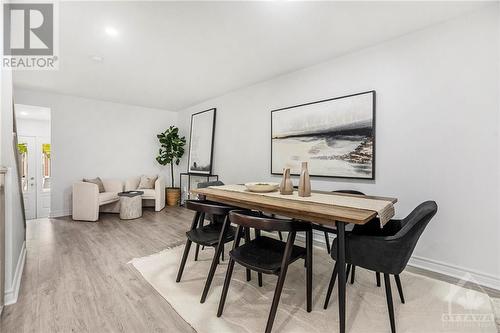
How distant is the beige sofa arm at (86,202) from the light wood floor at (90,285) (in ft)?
1.69

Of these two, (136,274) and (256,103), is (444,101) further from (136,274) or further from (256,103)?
(136,274)

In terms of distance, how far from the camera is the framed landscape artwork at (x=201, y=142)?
488 centimetres

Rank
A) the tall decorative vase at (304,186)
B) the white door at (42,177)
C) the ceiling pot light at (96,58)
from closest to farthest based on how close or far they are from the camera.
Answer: the tall decorative vase at (304,186) < the ceiling pot light at (96,58) < the white door at (42,177)

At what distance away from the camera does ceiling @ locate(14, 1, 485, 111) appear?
2.04 meters

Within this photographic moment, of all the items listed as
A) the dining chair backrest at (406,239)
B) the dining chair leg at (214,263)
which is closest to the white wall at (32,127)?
the dining chair leg at (214,263)

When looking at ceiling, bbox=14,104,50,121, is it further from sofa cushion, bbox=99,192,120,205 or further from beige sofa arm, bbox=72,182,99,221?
sofa cushion, bbox=99,192,120,205

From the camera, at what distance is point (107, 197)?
4.48 meters

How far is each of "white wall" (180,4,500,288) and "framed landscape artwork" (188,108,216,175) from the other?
2772 mm

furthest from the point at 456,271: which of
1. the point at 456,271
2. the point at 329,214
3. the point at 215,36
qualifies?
the point at 215,36

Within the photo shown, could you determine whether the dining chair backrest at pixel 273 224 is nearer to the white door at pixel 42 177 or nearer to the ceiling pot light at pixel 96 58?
the ceiling pot light at pixel 96 58

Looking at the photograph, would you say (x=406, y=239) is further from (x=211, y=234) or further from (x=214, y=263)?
(x=211, y=234)

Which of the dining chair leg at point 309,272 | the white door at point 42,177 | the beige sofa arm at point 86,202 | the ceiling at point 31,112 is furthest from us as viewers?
the white door at point 42,177

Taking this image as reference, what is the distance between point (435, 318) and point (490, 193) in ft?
4.05

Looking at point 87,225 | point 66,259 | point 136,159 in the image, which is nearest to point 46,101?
point 136,159
